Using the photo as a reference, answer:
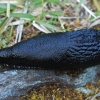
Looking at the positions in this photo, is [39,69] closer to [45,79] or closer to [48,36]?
[45,79]

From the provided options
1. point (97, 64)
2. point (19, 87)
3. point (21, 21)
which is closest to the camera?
point (19, 87)

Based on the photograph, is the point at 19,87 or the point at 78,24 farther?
the point at 78,24

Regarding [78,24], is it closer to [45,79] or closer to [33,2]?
[33,2]

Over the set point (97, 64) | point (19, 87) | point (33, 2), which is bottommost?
point (19, 87)

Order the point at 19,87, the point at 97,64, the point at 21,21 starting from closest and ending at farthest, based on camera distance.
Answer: the point at 19,87 → the point at 97,64 → the point at 21,21

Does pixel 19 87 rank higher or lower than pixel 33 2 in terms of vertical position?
lower

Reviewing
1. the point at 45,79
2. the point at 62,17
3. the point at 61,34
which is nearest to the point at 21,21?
the point at 62,17
